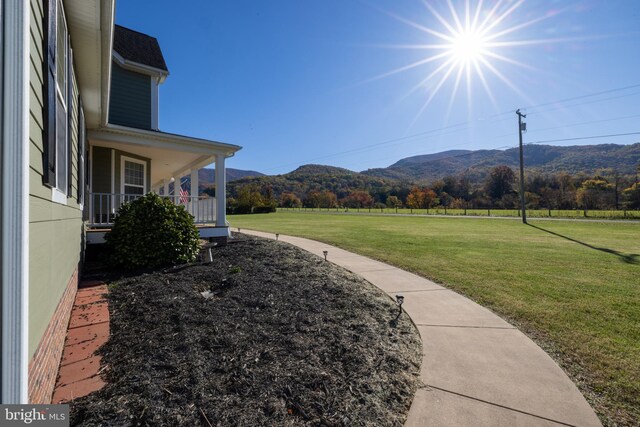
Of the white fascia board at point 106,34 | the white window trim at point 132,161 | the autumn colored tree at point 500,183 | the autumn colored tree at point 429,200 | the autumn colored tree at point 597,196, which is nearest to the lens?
the white fascia board at point 106,34

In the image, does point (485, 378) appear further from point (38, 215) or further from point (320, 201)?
point (320, 201)

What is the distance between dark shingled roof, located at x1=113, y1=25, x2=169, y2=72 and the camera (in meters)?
10.1

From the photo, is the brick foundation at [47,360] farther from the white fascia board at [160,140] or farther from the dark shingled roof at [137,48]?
the dark shingled roof at [137,48]

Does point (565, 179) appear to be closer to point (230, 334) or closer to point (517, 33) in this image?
point (517, 33)

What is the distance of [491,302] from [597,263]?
4875 mm

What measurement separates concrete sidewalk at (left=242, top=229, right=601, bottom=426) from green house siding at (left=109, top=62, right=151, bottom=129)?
1022cm

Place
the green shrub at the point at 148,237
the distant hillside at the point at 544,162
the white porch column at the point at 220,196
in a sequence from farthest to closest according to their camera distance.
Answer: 1. the distant hillside at the point at 544,162
2. the white porch column at the point at 220,196
3. the green shrub at the point at 148,237

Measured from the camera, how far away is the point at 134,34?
11.1 metres

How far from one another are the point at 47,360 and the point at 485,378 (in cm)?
334

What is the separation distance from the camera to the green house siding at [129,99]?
9.75 m

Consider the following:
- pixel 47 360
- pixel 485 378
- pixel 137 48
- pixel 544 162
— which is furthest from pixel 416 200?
pixel 544 162

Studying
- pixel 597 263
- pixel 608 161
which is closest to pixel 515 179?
pixel 608 161

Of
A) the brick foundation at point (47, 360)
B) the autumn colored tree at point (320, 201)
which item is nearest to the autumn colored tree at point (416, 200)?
the autumn colored tree at point (320, 201)

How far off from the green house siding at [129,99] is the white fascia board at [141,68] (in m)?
0.17
